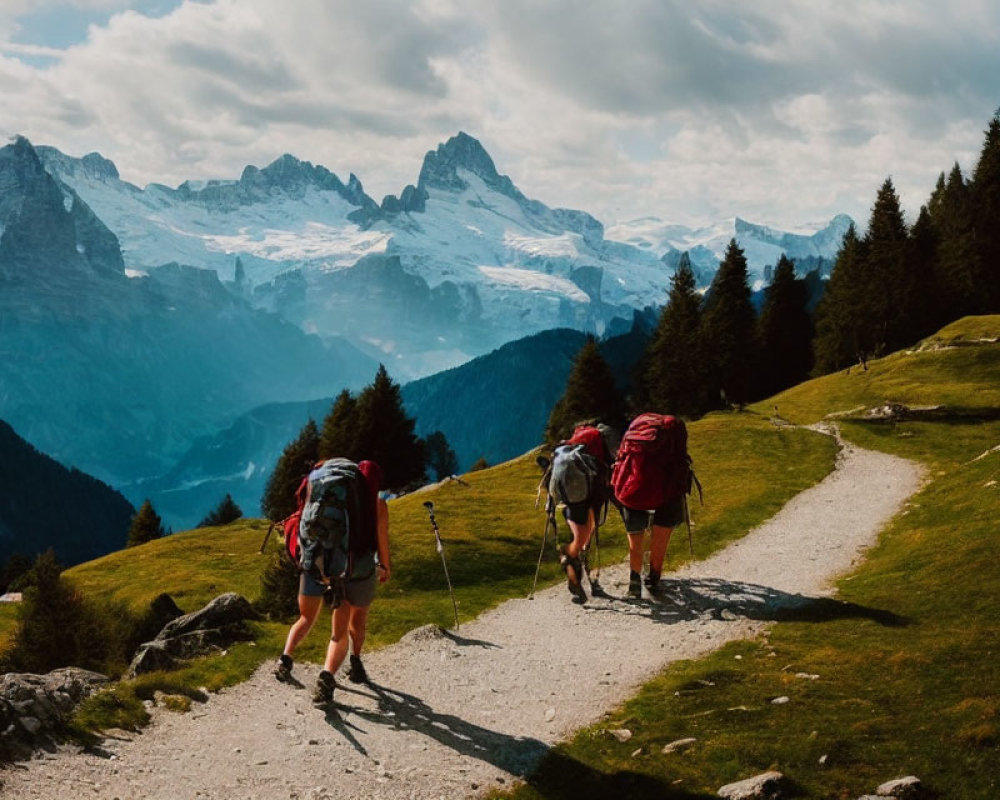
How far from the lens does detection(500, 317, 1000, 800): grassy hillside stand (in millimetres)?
8609

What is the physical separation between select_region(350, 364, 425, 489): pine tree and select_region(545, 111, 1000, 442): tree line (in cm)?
1638

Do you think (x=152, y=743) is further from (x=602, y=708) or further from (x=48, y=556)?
(x=48, y=556)

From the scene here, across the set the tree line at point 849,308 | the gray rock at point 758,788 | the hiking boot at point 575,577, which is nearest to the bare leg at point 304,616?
the gray rock at point 758,788

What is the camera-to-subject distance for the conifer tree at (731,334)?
76.1 meters

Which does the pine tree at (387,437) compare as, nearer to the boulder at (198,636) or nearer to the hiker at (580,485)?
the boulder at (198,636)

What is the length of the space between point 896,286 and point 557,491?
232ft

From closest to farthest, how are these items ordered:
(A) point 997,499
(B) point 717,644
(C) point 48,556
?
(B) point 717,644 < (A) point 997,499 < (C) point 48,556

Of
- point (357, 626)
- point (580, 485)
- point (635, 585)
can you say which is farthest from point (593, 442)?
point (357, 626)

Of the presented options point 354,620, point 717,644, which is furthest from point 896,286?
point 354,620

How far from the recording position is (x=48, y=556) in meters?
33.8

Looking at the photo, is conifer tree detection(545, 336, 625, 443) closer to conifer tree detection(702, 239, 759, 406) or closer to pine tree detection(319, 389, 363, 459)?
conifer tree detection(702, 239, 759, 406)

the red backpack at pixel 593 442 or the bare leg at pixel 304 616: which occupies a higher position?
the red backpack at pixel 593 442

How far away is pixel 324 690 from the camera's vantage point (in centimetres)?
1173

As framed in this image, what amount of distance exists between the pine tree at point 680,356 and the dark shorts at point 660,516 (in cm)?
5881
